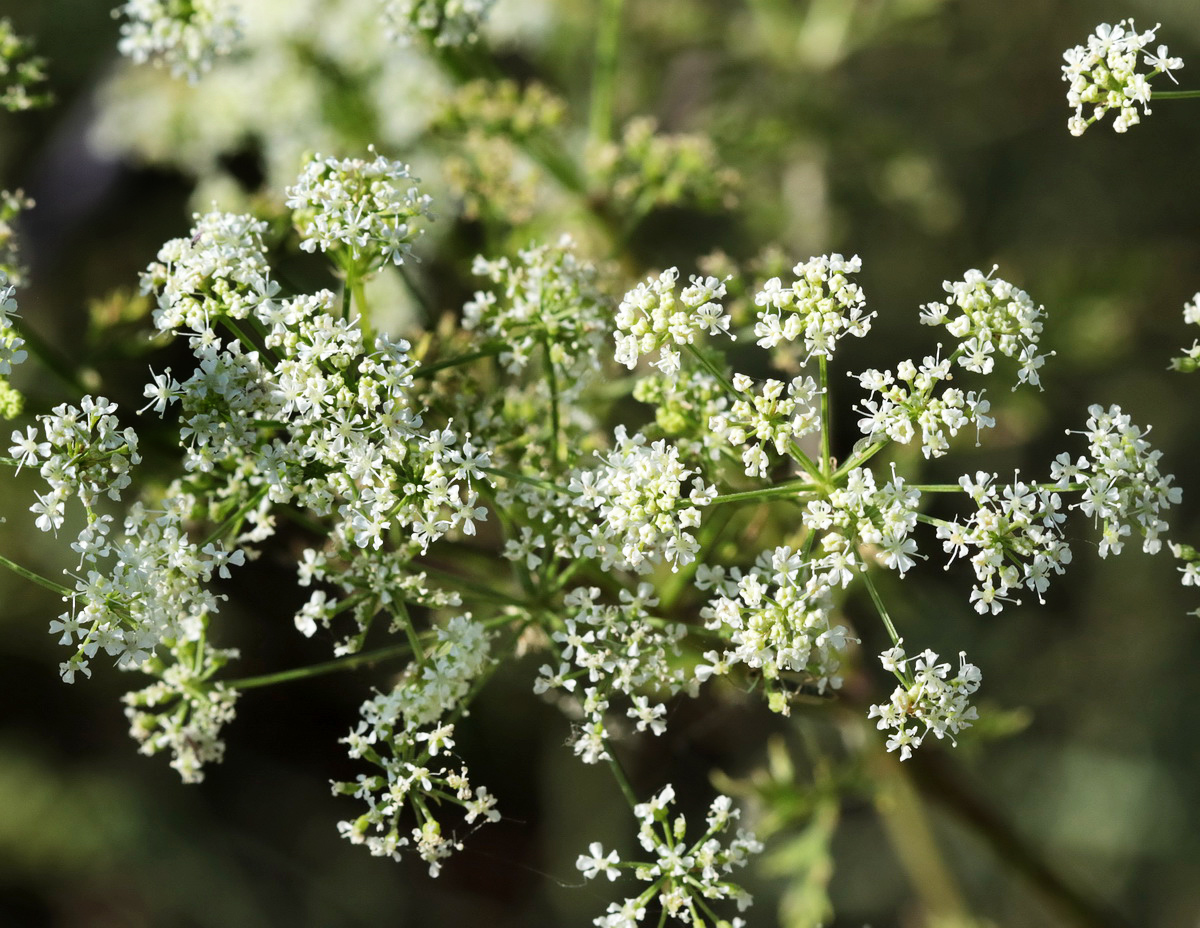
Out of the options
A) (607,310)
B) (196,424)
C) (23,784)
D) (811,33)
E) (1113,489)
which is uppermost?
(811,33)

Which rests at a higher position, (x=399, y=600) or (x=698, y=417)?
(x=698, y=417)

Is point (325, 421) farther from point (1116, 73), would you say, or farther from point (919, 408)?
point (1116, 73)

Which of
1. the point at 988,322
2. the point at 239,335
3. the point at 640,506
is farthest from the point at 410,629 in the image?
the point at 988,322

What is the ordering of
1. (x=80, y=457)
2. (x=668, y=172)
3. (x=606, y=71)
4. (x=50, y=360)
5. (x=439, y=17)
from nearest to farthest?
(x=80, y=457) → (x=50, y=360) → (x=439, y=17) → (x=668, y=172) → (x=606, y=71)

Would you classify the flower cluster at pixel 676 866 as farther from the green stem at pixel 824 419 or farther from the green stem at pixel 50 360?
the green stem at pixel 50 360

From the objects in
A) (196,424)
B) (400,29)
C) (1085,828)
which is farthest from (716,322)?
(1085,828)

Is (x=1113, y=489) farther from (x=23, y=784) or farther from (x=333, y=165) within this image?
(x=23, y=784)
